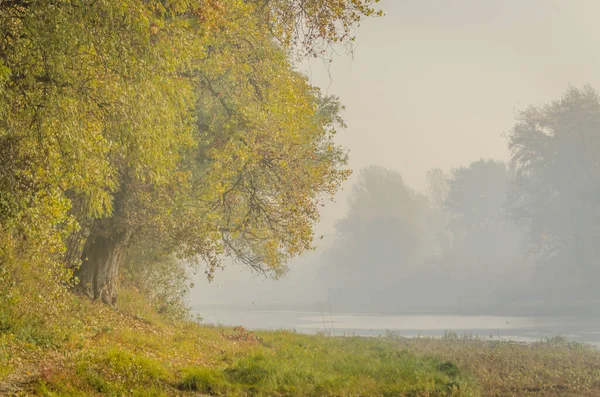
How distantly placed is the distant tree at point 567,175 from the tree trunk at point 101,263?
50264 mm

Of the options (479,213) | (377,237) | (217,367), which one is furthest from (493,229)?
(217,367)

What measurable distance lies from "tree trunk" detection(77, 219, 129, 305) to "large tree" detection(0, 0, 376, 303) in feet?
0.17

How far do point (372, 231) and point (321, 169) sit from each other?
240 feet

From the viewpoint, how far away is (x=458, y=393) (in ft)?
39.5

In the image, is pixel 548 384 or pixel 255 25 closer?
pixel 548 384

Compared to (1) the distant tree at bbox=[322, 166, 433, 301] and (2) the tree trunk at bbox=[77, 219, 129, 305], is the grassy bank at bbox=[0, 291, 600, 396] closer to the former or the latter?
(2) the tree trunk at bbox=[77, 219, 129, 305]

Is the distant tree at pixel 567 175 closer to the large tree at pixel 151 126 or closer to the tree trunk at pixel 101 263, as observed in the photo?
the large tree at pixel 151 126

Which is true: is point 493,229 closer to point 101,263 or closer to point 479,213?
point 479,213

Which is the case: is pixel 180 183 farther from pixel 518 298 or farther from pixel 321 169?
pixel 518 298

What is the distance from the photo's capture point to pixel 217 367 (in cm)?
1423

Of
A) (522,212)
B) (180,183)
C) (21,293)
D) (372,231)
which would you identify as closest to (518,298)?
(522,212)

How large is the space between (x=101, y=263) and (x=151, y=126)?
9.13 meters

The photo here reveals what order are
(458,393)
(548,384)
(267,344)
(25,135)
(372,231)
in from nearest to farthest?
(25,135) → (458,393) → (548,384) → (267,344) → (372,231)

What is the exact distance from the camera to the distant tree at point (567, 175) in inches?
2221
